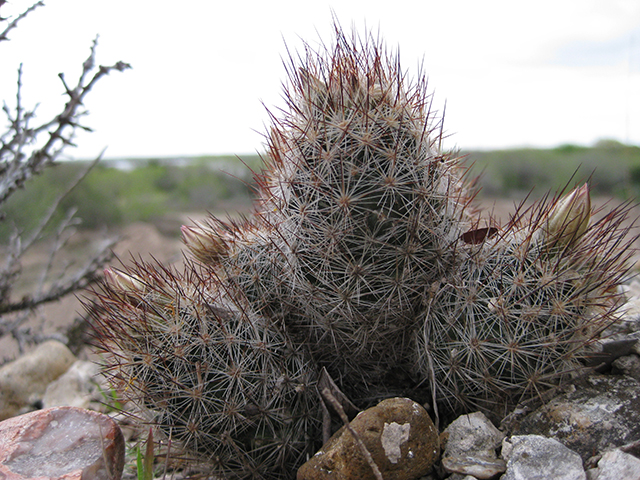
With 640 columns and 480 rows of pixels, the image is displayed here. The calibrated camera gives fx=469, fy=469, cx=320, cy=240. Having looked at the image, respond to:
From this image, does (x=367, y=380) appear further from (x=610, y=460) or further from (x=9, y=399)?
(x=9, y=399)

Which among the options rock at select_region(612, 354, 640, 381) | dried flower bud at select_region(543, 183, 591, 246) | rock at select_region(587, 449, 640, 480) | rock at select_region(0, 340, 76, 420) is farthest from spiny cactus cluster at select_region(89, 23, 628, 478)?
rock at select_region(0, 340, 76, 420)

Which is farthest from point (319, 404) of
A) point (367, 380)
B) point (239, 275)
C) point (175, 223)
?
point (175, 223)

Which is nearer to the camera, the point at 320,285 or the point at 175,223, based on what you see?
the point at 320,285

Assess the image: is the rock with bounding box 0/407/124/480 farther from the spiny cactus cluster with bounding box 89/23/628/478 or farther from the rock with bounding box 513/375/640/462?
the rock with bounding box 513/375/640/462

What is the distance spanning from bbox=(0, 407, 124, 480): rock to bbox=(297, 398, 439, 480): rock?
699mm

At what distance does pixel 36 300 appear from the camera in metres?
3.24

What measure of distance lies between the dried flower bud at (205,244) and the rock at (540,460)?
128 cm

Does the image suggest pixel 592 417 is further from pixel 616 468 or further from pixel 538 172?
pixel 538 172

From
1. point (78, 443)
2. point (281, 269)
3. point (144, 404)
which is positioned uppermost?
point (281, 269)

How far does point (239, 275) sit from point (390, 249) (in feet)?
2.00

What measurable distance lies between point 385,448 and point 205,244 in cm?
108

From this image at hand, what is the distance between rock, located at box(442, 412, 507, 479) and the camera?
144 centimetres

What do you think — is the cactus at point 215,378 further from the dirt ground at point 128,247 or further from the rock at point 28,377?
the dirt ground at point 128,247

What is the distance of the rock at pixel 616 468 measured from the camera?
1265 millimetres
